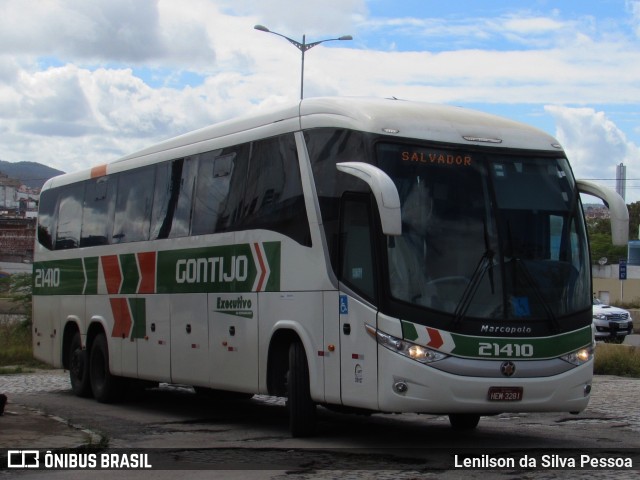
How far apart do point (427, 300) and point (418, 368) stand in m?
0.68

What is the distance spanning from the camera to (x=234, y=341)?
45.5 feet

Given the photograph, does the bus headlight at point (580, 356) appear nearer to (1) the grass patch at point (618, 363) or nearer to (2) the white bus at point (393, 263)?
(2) the white bus at point (393, 263)

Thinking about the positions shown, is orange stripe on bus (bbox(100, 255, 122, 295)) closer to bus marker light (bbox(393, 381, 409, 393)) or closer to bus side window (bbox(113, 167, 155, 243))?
bus side window (bbox(113, 167, 155, 243))

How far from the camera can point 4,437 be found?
11.7 metres

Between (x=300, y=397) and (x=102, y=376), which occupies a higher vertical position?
(x=300, y=397)

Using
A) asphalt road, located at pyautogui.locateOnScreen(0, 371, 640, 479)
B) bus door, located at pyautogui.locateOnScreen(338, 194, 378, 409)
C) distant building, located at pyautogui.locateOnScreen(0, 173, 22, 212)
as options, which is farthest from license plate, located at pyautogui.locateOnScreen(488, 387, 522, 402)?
distant building, located at pyautogui.locateOnScreen(0, 173, 22, 212)

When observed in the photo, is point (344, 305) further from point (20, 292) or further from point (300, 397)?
point (20, 292)

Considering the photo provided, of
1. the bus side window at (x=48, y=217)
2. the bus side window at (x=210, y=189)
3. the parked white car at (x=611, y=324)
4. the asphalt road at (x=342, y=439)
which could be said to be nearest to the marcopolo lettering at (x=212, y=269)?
the bus side window at (x=210, y=189)

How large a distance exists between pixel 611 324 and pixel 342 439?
1038 inches

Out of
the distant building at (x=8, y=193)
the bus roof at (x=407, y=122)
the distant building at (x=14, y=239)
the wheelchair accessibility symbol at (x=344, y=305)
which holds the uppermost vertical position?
the distant building at (x=8, y=193)

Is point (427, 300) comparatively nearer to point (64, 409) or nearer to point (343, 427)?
point (343, 427)

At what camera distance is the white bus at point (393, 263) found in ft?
35.7

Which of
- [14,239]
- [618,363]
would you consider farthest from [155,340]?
[14,239]

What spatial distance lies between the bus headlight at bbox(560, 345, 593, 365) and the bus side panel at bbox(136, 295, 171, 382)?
652cm
